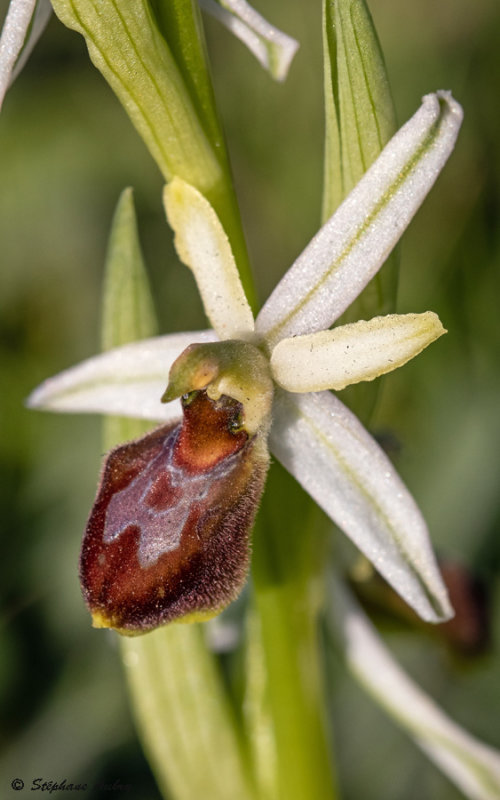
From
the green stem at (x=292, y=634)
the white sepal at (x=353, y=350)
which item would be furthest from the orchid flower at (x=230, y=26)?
the green stem at (x=292, y=634)

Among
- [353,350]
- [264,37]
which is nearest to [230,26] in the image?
[264,37]

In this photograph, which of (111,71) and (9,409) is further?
(9,409)

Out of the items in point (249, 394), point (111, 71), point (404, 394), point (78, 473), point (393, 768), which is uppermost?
point (111, 71)

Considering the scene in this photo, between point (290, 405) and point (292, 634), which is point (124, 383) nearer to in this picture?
point (290, 405)

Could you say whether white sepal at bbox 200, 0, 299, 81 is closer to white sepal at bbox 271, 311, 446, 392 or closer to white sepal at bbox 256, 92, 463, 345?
white sepal at bbox 256, 92, 463, 345

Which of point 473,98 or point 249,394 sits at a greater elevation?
point 249,394

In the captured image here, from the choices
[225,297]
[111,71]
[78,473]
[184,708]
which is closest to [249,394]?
[225,297]

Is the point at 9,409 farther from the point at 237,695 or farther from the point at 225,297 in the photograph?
the point at 225,297
